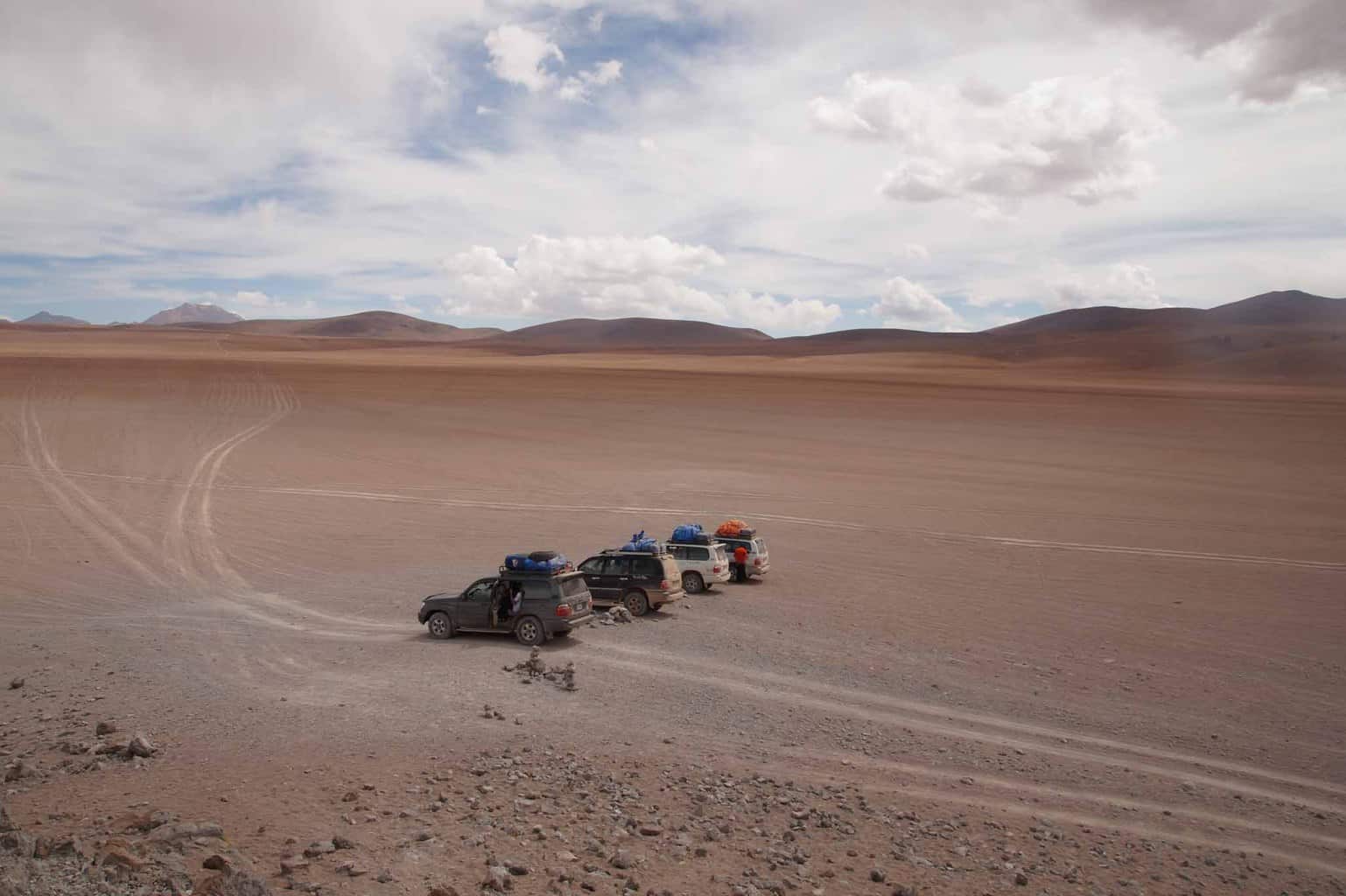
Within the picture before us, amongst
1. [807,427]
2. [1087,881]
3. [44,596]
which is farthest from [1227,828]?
[807,427]

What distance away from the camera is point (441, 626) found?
1744cm

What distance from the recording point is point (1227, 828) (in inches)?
421

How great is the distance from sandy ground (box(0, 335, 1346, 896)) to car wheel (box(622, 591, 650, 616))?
844 millimetres

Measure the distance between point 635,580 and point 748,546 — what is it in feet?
15.3

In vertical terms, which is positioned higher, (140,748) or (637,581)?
(637,581)

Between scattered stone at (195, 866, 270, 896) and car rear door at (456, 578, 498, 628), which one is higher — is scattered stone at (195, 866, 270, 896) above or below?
above

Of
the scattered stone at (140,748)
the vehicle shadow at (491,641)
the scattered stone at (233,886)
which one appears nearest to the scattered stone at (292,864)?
the scattered stone at (233,886)

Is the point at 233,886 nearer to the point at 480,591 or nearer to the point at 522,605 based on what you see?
the point at 522,605

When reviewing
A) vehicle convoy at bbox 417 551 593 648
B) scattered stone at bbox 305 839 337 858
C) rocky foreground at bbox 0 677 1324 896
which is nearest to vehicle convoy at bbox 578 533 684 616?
vehicle convoy at bbox 417 551 593 648

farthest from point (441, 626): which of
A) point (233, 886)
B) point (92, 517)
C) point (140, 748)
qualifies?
point (92, 517)

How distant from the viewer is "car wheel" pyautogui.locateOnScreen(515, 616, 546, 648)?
55.2 feet

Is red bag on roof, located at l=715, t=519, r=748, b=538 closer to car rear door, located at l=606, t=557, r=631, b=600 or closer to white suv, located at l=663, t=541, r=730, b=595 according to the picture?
white suv, located at l=663, t=541, r=730, b=595

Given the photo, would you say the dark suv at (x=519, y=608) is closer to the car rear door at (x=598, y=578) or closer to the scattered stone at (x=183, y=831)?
the car rear door at (x=598, y=578)

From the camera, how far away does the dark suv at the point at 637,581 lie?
63.9ft
